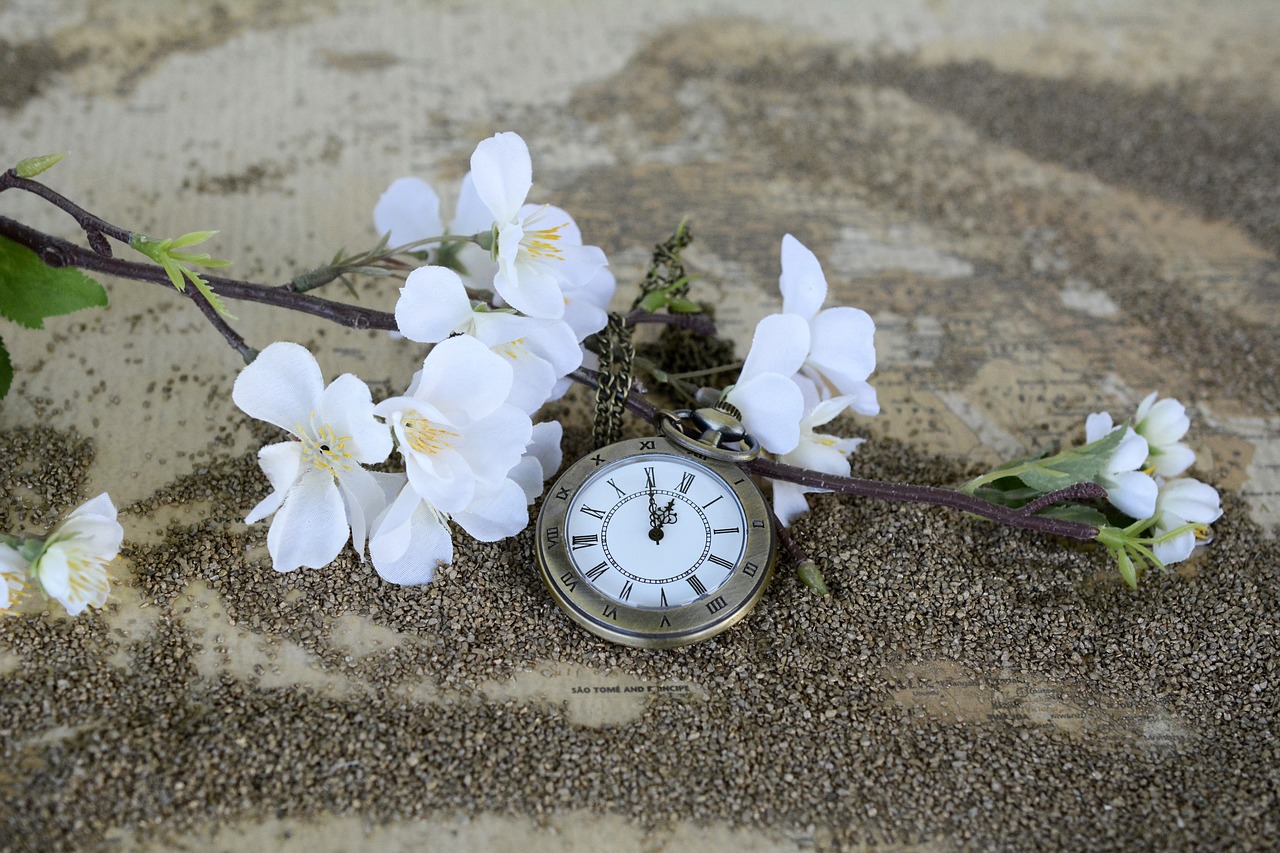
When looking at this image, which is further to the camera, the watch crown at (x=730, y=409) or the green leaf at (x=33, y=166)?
the watch crown at (x=730, y=409)

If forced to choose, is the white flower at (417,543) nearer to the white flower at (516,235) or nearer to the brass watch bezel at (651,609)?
the brass watch bezel at (651,609)

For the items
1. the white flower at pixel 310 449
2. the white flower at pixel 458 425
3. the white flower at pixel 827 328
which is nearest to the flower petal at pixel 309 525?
the white flower at pixel 310 449

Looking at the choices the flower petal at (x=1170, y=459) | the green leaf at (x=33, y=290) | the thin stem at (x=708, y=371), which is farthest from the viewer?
the thin stem at (x=708, y=371)

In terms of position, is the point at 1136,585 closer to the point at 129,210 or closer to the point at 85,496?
the point at 85,496

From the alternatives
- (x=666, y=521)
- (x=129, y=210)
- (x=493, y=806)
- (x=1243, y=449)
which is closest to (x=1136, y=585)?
(x=1243, y=449)

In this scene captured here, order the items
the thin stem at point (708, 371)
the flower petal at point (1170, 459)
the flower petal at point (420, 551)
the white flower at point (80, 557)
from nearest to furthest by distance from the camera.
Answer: the white flower at point (80, 557)
the flower petal at point (420, 551)
the flower petal at point (1170, 459)
the thin stem at point (708, 371)

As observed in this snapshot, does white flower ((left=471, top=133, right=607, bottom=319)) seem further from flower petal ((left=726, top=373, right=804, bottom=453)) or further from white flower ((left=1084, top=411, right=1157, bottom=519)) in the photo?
white flower ((left=1084, top=411, right=1157, bottom=519))

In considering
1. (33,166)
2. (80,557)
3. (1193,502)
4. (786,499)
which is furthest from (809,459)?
(33,166)

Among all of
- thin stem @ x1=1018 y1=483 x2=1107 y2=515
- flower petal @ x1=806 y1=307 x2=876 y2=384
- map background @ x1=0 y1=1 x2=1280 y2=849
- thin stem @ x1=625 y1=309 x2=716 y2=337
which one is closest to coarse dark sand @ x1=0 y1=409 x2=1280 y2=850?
map background @ x1=0 y1=1 x2=1280 y2=849
